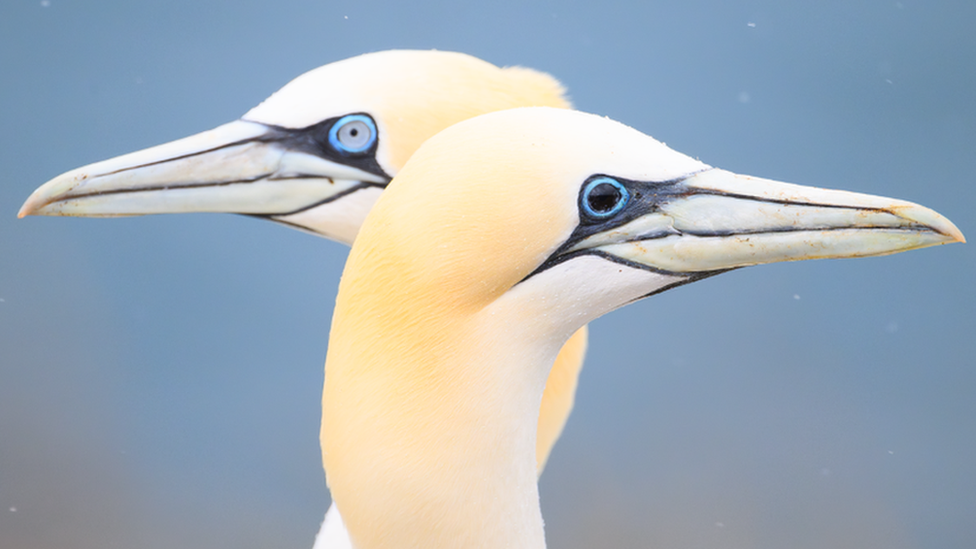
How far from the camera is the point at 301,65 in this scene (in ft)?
10.6

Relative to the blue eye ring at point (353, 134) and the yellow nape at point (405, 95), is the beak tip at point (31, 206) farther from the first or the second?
the blue eye ring at point (353, 134)

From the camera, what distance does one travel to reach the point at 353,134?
186cm

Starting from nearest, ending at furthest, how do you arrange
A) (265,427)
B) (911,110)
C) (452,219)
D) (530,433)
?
1. (452,219)
2. (530,433)
3. (911,110)
4. (265,427)

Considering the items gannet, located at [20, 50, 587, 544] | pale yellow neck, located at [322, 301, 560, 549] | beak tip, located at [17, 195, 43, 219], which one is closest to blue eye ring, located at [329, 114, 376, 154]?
gannet, located at [20, 50, 587, 544]

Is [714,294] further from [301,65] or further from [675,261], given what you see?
[675,261]

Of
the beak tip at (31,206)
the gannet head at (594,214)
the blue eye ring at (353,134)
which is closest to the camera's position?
the gannet head at (594,214)

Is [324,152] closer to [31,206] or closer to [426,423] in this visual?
[31,206]

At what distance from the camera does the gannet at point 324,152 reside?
178cm


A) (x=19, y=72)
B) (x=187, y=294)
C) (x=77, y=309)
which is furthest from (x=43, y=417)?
(x=19, y=72)

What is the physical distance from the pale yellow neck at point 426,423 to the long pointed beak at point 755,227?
0.23m

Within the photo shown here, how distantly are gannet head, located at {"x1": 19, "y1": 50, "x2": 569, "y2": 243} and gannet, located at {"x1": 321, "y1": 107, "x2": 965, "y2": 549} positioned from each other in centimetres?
71

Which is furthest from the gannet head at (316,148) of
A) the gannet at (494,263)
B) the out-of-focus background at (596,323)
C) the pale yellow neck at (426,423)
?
the out-of-focus background at (596,323)

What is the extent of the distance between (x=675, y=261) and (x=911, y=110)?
2.69m

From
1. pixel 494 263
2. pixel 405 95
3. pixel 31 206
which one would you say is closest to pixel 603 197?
pixel 494 263
